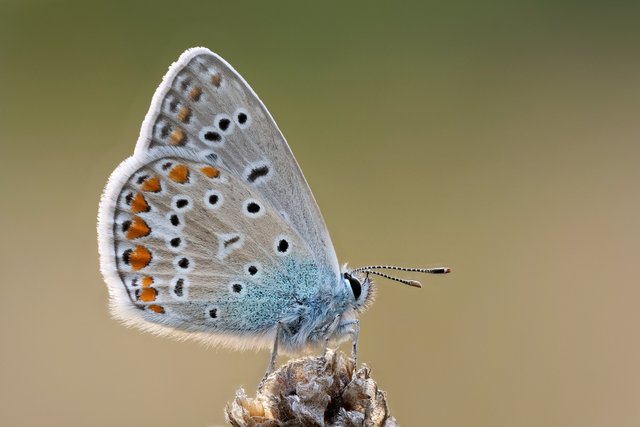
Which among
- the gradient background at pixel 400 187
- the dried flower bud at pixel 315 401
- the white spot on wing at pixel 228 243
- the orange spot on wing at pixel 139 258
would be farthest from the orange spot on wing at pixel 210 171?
the gradient background at pixel 400 187

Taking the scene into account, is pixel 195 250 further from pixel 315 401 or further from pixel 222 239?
pixel 315 401

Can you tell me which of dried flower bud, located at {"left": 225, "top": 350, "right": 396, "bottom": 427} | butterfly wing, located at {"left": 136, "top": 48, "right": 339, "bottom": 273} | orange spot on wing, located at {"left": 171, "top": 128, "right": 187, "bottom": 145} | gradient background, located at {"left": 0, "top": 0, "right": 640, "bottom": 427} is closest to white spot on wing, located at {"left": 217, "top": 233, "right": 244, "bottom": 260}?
butterfly wing, located at {"left": 136, "top": 48, "right": 339, "bottom": 273}

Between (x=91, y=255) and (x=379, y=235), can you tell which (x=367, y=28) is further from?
(x=91, y=255)

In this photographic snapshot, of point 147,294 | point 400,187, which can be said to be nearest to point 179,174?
point 147,294

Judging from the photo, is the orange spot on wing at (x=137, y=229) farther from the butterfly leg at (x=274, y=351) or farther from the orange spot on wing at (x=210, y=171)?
the butterfly leg at (x=274, y=351)

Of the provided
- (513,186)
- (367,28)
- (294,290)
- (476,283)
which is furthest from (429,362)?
(367,28)

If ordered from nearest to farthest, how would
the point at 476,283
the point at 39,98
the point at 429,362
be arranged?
the point at 429,362 < the point at 476,283 < the point at 39,98
